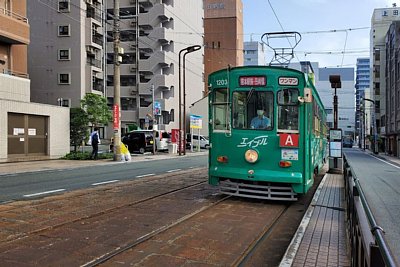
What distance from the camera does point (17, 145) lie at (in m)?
22.9

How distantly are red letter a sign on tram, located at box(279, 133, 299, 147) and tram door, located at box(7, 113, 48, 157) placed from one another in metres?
18.0

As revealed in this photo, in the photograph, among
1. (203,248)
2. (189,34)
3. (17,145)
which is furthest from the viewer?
(189,34)

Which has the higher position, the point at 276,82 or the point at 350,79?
the point at 350,79

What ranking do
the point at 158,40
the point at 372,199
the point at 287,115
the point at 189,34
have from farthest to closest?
the point at 189,34, the point at 158,40, the point at 372,199, the point at 287,115

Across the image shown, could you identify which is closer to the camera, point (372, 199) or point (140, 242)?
point (140, 242)

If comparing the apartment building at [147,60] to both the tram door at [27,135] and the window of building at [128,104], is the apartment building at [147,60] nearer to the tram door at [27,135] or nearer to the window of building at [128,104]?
the window of building at [128,104]

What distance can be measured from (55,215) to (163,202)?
255 centimetres

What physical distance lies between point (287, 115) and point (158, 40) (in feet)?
165

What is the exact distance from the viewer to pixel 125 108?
58844mm

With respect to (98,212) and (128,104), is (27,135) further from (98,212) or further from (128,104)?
(128,104)

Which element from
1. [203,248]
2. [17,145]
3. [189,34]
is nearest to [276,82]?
[203,248]

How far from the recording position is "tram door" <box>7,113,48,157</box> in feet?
73.9

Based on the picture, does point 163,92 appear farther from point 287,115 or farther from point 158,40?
point 287,115

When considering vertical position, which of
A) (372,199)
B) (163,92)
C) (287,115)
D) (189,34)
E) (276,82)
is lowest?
(372,199)
